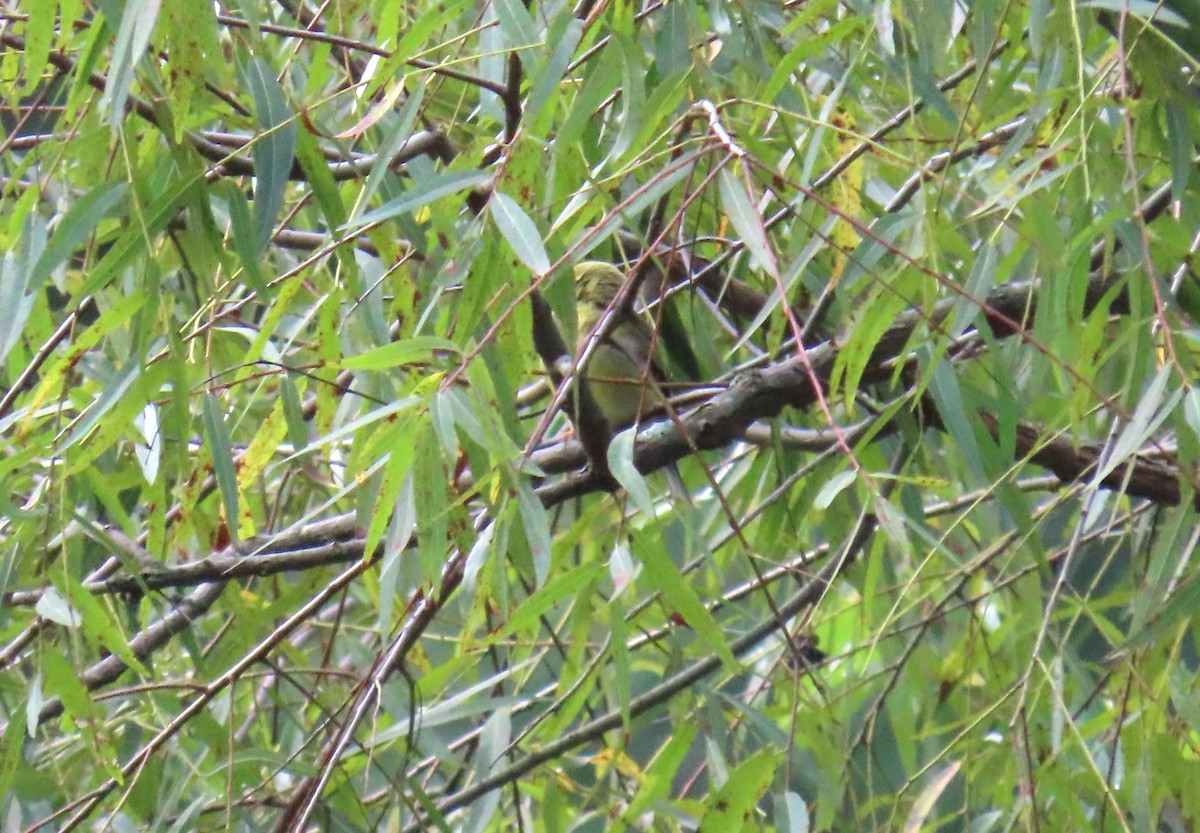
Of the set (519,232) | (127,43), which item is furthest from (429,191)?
(127,43)

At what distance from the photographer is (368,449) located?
3.27ft

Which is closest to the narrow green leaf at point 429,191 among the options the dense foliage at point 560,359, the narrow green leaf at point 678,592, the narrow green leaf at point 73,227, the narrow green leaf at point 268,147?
the dense foliage at point 560,359

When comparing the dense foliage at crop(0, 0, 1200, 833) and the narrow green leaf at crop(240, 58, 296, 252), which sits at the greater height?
the narrow green leaf at crop(240, 58, 296, 252)

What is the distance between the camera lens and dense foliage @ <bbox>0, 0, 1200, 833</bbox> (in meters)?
1.00

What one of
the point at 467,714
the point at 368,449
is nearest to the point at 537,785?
the point at 467,714

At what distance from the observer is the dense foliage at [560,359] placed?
100 centimetres

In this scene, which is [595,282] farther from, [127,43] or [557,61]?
[127,43]

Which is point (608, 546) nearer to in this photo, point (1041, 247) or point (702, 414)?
point (702, 414)

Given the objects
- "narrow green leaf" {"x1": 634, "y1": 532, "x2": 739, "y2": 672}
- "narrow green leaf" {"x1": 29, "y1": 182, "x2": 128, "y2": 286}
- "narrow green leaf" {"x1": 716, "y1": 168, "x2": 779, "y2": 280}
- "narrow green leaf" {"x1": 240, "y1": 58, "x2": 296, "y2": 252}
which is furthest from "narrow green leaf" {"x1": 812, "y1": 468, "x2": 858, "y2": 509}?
"narrow green leaf" {"x1": 29, "y1": 182, "x2": 128, "y2": 286}

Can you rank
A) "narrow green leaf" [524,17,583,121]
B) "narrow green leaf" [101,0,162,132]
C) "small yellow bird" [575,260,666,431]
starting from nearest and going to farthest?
"narrow green leaf" [101,0,162,132] < "narrow green leaf" [524,17,583,121] < "small yellow bird" [575,260,666,431]

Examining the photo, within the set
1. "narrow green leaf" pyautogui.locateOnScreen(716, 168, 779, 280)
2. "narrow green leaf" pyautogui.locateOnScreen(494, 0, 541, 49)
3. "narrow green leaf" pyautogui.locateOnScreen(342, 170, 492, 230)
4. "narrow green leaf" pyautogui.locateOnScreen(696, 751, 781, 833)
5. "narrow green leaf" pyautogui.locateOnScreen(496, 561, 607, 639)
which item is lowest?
"narrow green leaf" pyautogui.locateOnScreen(696, 751, 781, 833)

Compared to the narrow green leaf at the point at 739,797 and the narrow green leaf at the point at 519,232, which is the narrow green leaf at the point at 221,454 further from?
the narrow green leaf at the point at 739,797

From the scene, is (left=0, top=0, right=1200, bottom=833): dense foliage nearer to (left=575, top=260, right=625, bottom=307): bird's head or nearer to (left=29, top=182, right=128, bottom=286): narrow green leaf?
(left=29, top=182, right=128, bottom=286): narrow green leaf

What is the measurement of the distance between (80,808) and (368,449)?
2.13 ft
